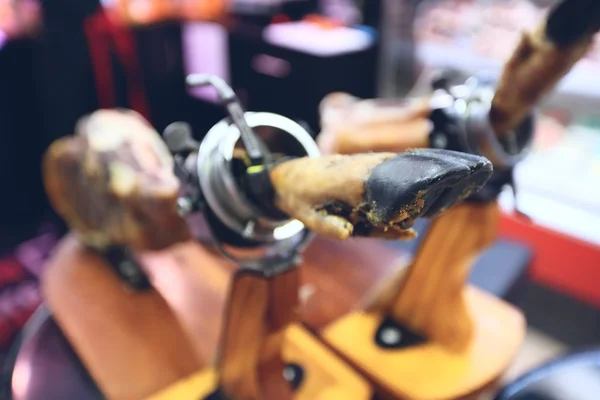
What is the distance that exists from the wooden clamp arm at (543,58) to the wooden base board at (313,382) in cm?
41

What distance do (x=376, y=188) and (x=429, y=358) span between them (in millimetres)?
497

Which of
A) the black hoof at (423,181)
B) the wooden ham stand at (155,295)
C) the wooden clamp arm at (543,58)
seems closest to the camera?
the black hoof at (423,181)

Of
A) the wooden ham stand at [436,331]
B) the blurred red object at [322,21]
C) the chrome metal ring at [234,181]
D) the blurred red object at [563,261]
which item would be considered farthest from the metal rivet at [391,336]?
the blurred red object at [322,21]

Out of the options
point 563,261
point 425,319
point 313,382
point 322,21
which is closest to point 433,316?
point 425,319

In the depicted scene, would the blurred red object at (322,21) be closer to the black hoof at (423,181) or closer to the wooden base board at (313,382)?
the wooden base board at (313,382)

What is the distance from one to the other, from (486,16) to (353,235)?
1327 millimetres

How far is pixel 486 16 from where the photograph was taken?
1521mm

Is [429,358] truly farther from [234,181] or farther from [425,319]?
[234,181]

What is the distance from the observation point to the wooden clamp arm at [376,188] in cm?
37

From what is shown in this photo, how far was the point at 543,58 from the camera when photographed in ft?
1.93

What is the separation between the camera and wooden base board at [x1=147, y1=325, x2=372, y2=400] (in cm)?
71

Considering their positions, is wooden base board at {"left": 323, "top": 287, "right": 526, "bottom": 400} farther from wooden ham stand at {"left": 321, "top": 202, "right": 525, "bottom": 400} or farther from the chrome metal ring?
the chrome metal ring

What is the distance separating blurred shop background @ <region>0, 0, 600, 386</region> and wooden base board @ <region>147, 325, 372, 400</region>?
0.52m

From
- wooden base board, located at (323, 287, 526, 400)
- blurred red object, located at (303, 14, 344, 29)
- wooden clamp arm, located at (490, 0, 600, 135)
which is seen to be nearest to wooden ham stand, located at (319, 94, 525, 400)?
wooden base board, located at (323, 287, 526, 400)
